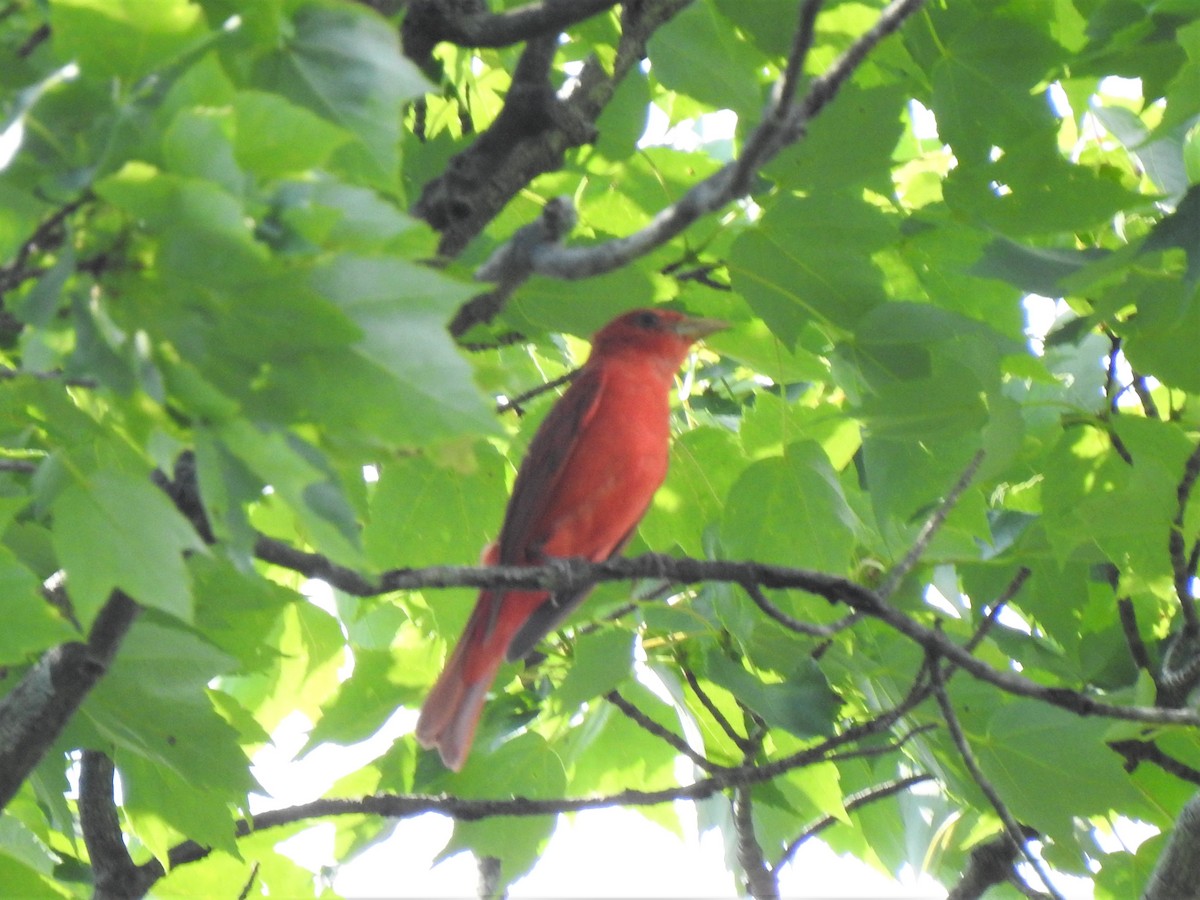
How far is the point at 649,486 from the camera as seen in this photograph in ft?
12.4

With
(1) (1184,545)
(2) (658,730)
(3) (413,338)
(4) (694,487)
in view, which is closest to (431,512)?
(4) (694,487)

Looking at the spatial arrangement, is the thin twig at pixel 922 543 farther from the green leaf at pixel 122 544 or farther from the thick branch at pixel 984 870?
the thick branch at pixel 984 870

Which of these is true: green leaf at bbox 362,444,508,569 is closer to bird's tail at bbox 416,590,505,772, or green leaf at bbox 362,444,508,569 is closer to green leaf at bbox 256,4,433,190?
bird's tail at bbox 416,590,505,772

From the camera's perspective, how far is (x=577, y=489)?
4.30 m

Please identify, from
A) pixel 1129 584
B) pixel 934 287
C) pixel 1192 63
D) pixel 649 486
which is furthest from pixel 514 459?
pixel 1192 63

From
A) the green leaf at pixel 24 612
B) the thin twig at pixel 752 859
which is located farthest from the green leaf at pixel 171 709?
the thin twig at pixel 752 859

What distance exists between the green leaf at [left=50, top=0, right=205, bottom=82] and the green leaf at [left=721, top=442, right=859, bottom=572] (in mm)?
1628

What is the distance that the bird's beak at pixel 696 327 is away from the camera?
337cm

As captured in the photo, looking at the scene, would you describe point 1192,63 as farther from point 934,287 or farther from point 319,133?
point 319,133

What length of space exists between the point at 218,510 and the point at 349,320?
24 centimetres

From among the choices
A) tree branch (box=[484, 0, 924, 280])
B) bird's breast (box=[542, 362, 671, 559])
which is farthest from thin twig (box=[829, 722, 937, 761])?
tree branch (box=[484, 0, 924, 280])

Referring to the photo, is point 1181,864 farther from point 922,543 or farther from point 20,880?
point 20,880

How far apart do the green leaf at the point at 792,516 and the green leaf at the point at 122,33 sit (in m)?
1.63

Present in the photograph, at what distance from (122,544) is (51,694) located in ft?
3.51
